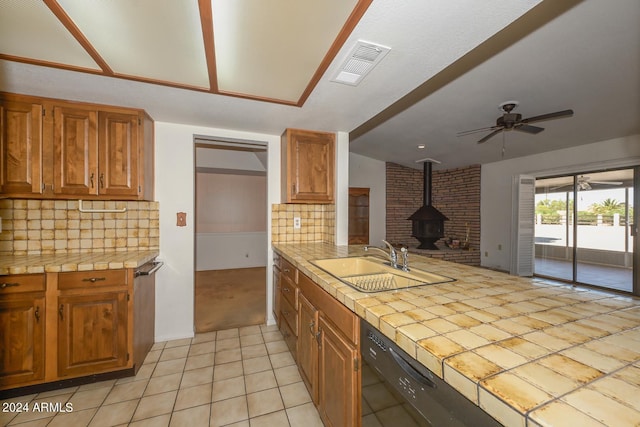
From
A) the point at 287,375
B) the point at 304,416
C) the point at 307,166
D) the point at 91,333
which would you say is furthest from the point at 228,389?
the point at 307,166

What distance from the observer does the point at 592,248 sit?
4.57 metres

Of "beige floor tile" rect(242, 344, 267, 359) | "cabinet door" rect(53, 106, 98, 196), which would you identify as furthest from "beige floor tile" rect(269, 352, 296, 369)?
"cabinet door" rect(53, 106, 98, 196)

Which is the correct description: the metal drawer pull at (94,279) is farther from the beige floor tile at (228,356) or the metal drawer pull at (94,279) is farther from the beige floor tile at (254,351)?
the beige floor tile at (254,351)

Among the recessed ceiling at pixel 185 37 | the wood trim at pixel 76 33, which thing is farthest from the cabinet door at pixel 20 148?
the wood trim at pixel 76 33

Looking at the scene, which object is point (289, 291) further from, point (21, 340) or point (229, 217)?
point (229, 217)

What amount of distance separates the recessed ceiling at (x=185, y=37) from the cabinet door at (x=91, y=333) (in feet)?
5.14

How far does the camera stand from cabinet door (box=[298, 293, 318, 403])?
1527 mm

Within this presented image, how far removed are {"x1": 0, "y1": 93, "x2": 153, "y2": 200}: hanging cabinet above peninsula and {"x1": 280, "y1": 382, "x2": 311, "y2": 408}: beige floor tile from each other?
1.99 metres

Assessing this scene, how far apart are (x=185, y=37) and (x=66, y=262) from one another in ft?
5.81

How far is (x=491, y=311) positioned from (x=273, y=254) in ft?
7.49

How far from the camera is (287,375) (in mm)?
2039

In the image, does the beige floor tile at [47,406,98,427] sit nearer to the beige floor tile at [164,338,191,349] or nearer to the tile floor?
the tile floor

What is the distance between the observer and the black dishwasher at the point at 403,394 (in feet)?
2.06

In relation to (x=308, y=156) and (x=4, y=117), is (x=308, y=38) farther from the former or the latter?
(x=4, y=117)
